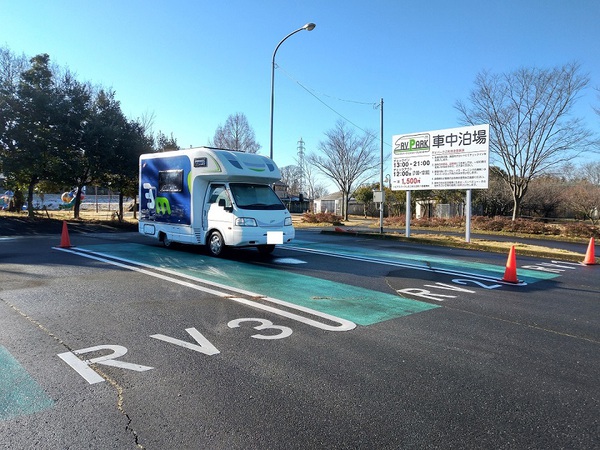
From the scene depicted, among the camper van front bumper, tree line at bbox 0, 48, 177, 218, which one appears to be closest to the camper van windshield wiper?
the camper van front bumper

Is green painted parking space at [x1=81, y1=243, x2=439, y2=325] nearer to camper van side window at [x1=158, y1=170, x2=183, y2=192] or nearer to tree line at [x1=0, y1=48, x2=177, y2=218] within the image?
camper van side window at [x1=158, y1=170, x2=183, y2=192]

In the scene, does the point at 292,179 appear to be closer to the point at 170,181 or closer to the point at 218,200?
the point at 170,181

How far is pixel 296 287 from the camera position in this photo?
760 cm

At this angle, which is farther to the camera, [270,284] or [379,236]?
[379,236]

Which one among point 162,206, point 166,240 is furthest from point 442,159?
point 166,240

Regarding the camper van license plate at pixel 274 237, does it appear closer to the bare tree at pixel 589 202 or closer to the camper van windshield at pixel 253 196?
the camper van windshield at pixel 253 196

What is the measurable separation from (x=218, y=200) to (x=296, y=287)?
172 inches

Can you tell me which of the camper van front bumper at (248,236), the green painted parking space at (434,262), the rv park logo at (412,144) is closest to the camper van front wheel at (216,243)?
the camper van front bumper at (248,236)

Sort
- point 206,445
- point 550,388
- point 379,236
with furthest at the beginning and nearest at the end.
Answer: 1. point 379,236
2. point 550,388
3. point 206,445

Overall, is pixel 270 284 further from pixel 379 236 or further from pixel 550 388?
pixel 379 236

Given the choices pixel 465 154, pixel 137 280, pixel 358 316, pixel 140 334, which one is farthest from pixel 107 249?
pixel 465 154

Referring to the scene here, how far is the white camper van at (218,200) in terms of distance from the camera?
1056 cm

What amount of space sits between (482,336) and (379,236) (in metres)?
14.1

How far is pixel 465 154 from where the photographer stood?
1619 centimetres
